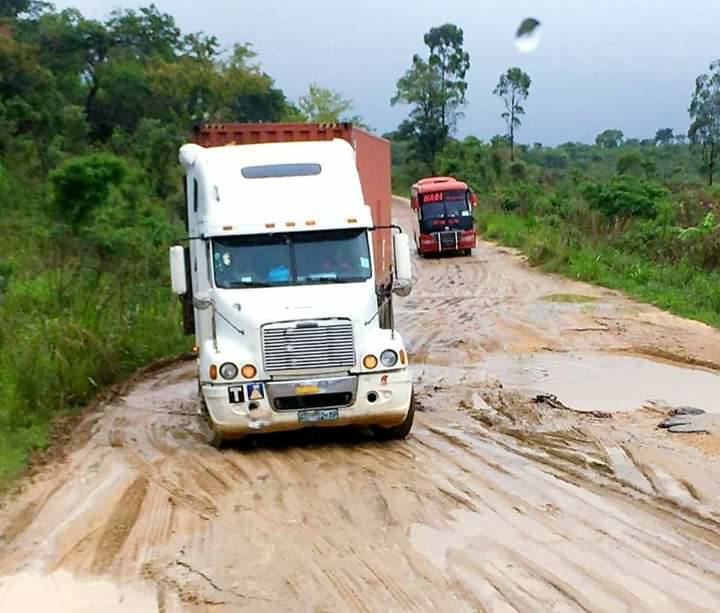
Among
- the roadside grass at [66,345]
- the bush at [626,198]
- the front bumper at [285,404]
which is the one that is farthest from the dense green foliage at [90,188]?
the bush at [626,198]

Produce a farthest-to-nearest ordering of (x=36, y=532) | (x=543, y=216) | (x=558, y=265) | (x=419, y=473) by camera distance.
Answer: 1. (x=543, y=216)
2. (x=558, y=265)
3. (x=419, y=473)
4. (x=36, y=532)

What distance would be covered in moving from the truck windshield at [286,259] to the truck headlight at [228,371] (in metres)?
0.94

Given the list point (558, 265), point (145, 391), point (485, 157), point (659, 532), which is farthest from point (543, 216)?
point (659, 532)

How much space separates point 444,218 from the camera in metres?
34.2

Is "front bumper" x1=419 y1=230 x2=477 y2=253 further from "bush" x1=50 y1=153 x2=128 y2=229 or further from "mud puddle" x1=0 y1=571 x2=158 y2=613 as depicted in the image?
"mud puddle" x1=0 y1=571 x2=158 y2=613

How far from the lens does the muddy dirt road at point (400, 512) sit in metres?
6.25

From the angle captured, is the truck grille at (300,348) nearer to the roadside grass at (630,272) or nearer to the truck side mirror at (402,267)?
the truck side mirror at (402,267)

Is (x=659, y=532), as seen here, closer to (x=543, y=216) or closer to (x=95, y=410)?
(x=95, y=410)

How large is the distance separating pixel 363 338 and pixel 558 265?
1983 cm

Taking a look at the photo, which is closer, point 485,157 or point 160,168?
point 160,168

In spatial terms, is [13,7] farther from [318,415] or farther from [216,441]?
[318,415]

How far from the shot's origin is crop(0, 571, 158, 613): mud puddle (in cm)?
621

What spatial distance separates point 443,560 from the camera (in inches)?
263

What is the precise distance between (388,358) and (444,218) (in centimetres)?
2463
